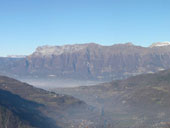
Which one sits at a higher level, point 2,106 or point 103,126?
point 2,106

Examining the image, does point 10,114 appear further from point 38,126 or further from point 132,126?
point 132,126

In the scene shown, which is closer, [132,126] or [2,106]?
[2,106]

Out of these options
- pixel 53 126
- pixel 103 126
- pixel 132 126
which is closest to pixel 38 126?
pixel 53 126

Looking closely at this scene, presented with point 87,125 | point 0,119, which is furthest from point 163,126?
point 0,119

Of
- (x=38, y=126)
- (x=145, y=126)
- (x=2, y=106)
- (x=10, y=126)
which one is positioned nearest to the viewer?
(x=10, y=126)

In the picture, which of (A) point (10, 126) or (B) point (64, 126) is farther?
(B) point (64, 126)

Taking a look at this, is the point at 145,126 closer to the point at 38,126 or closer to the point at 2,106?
the point at 38,126

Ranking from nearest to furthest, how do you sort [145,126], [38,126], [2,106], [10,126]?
[10,126], [38,126], [2,106], [145,126]

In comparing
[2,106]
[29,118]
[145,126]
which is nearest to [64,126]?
[29,118]

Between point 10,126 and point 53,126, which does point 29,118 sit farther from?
point 10,126
